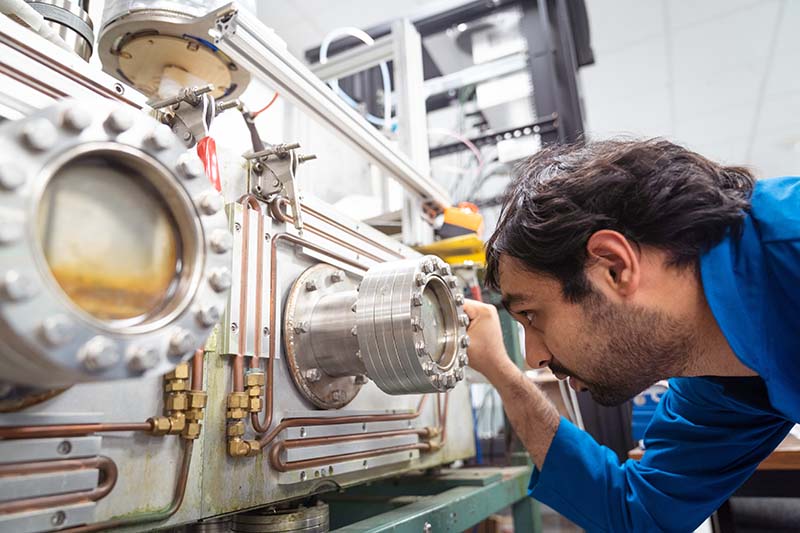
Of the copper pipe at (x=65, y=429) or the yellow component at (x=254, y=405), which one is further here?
the yellow component at (x=254, y=405)

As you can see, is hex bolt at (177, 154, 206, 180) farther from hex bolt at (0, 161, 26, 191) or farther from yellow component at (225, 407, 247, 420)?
yellow component at (225, 407, 247, 420)

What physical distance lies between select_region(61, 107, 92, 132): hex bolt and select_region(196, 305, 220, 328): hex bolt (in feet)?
0.44

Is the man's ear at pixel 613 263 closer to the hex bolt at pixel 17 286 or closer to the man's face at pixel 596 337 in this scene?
the man's face at pixel 596 337

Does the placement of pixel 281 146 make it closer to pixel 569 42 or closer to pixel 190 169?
pixel 190 169

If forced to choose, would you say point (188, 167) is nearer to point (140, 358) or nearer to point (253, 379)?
point (140, 358)

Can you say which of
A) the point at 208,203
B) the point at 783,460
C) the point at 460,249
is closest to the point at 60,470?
the point at 208,203

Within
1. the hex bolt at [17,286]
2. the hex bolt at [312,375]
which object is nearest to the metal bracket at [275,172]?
the hex bolt at [312,375]

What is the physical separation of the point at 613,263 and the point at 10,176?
0.69 metres

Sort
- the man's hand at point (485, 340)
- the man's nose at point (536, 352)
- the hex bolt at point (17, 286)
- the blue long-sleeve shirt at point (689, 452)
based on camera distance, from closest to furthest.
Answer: the hex bolt at point (17, 286) → the blue long-sleeve shirt at point (689, 452) → the man's nose at point (536, 352) → the man's hand at point (485, 340)

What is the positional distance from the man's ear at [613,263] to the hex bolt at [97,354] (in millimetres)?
625

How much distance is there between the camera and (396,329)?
0.59m

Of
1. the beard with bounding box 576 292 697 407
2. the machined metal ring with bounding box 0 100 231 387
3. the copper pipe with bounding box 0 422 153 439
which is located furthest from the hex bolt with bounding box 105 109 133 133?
the beard with bounding box 576 292 697 407

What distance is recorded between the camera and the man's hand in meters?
0.96

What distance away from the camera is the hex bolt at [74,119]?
311 millimetres
